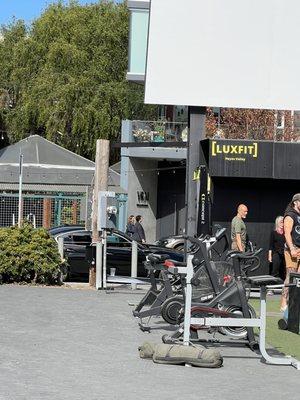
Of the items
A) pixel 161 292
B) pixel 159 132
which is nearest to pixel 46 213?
pixel 159 132

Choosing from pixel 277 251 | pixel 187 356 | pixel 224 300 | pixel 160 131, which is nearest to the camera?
pixel 187 356

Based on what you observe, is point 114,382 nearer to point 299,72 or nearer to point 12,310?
point 12,310

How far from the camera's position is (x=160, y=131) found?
34875mm

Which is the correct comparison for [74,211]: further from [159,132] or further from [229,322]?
[229,322]

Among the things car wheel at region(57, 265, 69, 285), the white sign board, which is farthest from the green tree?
the white sign board

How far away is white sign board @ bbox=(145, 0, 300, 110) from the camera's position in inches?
700

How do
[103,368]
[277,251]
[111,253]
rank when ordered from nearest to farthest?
1. [103,368]
2. [277,251]
3. [111,253]

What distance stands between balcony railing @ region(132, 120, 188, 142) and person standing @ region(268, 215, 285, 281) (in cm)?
1500

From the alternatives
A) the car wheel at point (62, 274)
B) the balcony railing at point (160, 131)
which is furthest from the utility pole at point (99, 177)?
the balcony railing at point (160, 131)

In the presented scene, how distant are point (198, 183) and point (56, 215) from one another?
A: 16.0 metres

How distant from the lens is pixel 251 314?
35.4ft

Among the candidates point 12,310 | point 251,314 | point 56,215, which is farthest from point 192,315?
point 56,215

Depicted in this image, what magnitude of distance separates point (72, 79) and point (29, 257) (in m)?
26.7

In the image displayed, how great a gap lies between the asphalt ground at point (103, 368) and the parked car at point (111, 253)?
834 centimetres
